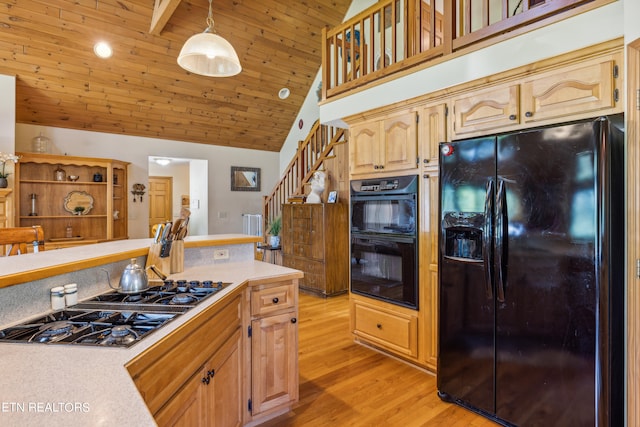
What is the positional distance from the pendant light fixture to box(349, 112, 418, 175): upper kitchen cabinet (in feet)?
3.94

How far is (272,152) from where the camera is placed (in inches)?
297

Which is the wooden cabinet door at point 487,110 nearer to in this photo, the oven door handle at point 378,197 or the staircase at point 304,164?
the oven door handle at point 378,197

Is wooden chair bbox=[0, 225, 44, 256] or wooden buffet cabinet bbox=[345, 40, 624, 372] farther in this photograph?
wooden chair bbox=[0, 225, 44, 256]

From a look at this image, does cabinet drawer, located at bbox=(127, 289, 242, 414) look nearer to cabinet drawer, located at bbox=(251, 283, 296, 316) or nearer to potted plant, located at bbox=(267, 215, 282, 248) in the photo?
cabinet drawer, located at bbox=(251, 283, 296, 316)

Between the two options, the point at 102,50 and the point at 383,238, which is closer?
the point at 383,238

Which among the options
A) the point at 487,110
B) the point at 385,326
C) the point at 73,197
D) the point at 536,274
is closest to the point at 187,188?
the point at 73,197

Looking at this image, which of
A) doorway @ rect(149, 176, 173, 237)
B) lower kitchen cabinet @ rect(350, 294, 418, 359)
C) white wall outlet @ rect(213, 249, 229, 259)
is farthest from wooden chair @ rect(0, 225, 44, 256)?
doorway @ rect(149, 176, 173, 237)

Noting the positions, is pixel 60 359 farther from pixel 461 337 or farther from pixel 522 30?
pixel 522 30

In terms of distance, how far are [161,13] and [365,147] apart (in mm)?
3010

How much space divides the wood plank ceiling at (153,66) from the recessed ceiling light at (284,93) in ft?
0.28

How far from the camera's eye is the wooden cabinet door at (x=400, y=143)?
2.68m

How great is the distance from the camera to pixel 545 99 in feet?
6.49

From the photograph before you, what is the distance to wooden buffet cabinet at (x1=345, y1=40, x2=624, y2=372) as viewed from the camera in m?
1.81

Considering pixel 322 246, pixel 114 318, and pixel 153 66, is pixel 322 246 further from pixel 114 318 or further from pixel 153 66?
pixel 114 318
